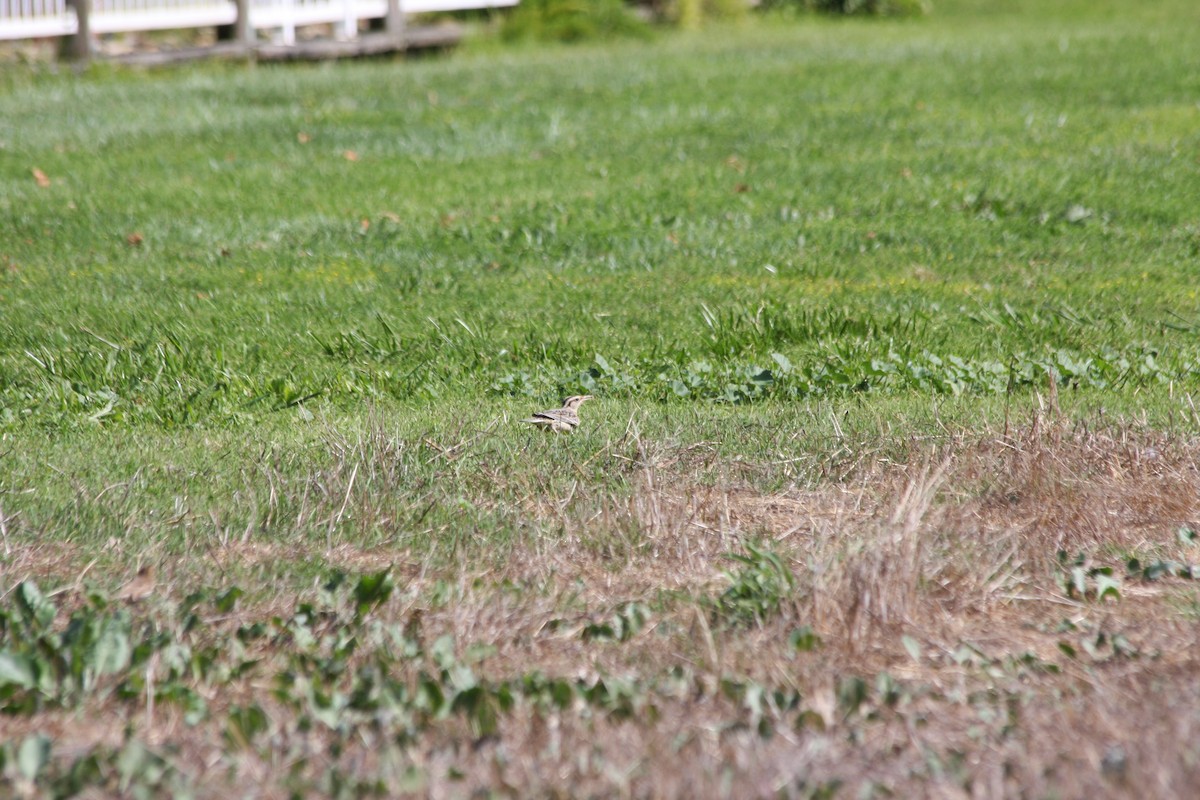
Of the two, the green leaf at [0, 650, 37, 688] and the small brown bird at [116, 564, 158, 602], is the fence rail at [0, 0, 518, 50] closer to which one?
the small brown bird at [116, 564, 158, 602]

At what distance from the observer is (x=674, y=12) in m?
19.2

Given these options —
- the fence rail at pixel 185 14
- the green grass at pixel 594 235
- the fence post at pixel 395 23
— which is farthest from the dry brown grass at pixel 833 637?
the fence post at pixel 395 23

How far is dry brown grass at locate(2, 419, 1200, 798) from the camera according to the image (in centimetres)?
292

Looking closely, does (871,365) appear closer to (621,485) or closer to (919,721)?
(621,485)

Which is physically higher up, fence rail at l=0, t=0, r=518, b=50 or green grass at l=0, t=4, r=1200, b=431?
fence rail at l=0, t=0, r=518, b=50

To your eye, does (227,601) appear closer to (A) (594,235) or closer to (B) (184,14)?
(A) (594,235)

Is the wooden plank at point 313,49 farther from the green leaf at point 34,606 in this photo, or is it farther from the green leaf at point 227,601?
the green leaf at point 227,601

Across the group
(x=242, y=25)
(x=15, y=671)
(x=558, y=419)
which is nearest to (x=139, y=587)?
(x=15, y=671)

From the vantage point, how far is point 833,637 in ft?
11.7

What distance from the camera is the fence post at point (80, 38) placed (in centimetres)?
1364

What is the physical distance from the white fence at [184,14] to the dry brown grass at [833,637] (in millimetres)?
11463

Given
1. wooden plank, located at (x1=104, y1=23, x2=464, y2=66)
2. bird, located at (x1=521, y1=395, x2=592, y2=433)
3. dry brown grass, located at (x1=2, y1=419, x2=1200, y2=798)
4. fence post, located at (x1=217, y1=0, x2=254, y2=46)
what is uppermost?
fence post, located at (x1=217, y1=0, x2=254, y2=46)

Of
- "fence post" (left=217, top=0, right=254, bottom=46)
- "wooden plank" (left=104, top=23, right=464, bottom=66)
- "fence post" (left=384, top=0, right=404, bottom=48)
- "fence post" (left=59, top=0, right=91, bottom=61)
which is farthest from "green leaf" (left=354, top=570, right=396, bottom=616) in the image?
"fence post" (left=384, top=0, right=404, bottom=48)

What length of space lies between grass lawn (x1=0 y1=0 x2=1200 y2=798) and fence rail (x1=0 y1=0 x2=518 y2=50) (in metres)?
3.96
